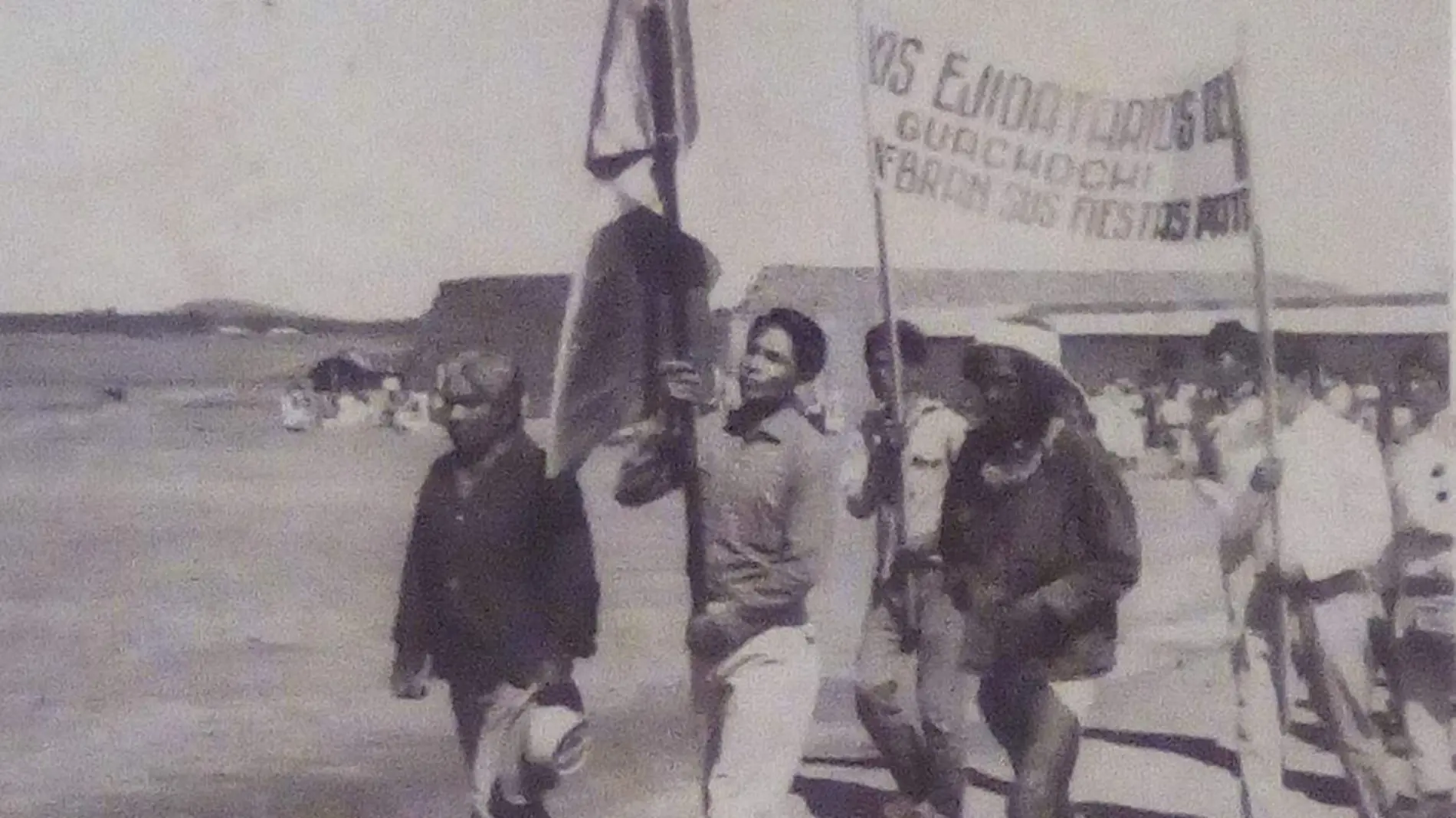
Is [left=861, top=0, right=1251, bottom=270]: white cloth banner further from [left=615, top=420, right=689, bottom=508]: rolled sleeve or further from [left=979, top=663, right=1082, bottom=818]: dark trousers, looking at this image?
[left=979, top=663, right=1082, bottom=818]: dark trousers

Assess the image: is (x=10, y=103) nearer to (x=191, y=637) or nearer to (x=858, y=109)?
(x=191, y=637)

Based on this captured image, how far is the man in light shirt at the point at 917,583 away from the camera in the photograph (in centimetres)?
145

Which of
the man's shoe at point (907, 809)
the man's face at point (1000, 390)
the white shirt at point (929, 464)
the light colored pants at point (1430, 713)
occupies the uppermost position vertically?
the man's face at point (1000, 390)

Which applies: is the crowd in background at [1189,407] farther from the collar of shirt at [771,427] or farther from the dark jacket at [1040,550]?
the collar of shirt at [771,427]

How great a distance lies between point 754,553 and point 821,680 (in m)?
0.15

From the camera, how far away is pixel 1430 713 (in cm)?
152

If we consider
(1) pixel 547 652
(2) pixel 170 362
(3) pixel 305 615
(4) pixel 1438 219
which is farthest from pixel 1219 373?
(2) pixel 170 362

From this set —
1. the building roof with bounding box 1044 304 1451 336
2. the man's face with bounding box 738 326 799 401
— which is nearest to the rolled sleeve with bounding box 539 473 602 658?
the man's face with bounding box 738 326 799 401

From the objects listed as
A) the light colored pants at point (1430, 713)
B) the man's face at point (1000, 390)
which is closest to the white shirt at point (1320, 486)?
the light colored pants at point (1430, 713)

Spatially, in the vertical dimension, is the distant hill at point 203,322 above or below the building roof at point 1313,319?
above

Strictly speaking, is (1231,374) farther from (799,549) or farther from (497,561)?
(497,561)

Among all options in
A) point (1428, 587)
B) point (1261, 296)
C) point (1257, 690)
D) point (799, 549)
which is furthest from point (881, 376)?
point (1428, 587)

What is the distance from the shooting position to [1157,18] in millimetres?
1479

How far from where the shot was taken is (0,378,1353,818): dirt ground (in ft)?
4.63
